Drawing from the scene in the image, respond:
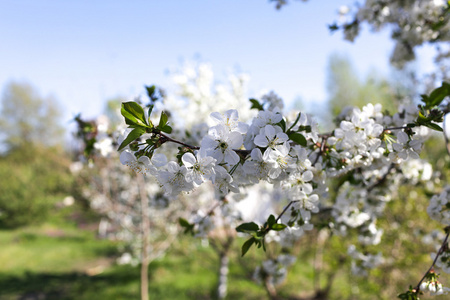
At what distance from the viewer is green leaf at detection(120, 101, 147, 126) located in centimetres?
92

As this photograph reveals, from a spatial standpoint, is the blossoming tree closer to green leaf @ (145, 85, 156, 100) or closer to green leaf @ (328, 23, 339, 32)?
green leaf @ (145, 85, 156, 100)

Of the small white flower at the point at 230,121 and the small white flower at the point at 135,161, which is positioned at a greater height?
the small white flower at the point at 230,121

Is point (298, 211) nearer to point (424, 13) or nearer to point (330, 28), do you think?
point (330, 28)

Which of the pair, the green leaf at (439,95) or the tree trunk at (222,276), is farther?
the tree trunk at (222,276)

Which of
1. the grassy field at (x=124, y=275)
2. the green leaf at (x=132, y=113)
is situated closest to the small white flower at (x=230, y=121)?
the green leaf at (x=132, y=113)

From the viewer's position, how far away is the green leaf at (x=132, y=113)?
3.03 feet

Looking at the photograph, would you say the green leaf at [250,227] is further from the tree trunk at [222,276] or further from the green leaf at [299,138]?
the tree trunk at [222,276]

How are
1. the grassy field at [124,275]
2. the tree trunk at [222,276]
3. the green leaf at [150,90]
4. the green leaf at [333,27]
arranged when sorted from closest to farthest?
1. the green leaf at [150,90]
2. the green leaf at [333,27]
3. the tree trunk at [222,276]
4. the grassy field at [124,275]

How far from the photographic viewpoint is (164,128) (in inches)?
38.9

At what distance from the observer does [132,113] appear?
933 mm

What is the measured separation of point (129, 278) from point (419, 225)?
6020mm

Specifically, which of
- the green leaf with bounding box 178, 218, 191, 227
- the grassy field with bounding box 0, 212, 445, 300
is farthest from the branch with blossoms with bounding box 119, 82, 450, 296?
the grassy field with bounding box 0, 212, 445, 300

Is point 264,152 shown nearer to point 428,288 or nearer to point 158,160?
point 158,160

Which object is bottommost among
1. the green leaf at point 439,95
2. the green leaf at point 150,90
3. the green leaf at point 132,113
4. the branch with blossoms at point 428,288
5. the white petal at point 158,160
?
the branch with blossoms at point 428,288
